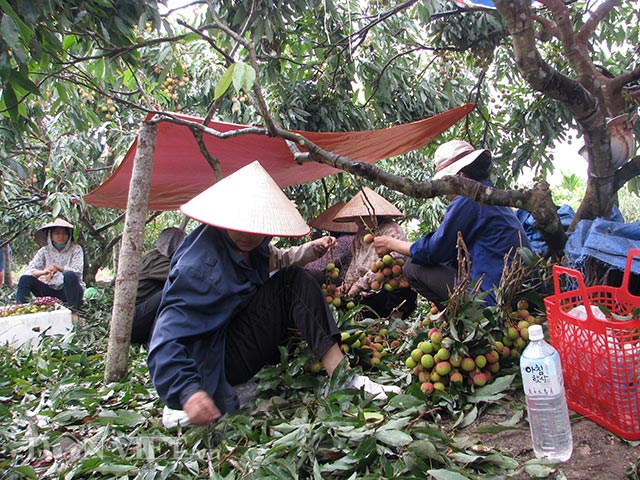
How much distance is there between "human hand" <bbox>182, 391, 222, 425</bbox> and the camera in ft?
4.61

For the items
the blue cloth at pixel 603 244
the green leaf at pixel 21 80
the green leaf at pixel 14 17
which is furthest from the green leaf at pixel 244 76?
the blue cloth at pixel 603 244

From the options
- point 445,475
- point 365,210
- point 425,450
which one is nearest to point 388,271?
point 365,210

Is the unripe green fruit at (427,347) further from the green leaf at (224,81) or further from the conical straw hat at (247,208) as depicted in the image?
the green leaf at (224,81)

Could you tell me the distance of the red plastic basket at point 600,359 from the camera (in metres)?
1.28

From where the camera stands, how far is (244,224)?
1605 millimetres

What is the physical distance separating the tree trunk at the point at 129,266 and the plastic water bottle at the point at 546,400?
5.83 ft

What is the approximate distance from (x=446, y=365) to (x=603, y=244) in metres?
0.71

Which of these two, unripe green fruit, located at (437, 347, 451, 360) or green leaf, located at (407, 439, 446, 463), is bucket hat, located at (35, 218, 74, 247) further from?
green leaf, located at (407, 439, 446, 463)

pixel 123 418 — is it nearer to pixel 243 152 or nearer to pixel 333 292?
pixel 333 292

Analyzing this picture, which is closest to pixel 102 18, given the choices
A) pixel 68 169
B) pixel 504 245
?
pixel 504 245

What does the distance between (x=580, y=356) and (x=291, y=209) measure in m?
1.03

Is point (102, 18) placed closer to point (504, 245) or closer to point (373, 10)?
point (504, 245)

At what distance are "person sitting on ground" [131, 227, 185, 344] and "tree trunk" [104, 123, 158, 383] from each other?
11 cm

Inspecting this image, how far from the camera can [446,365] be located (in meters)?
1.67
